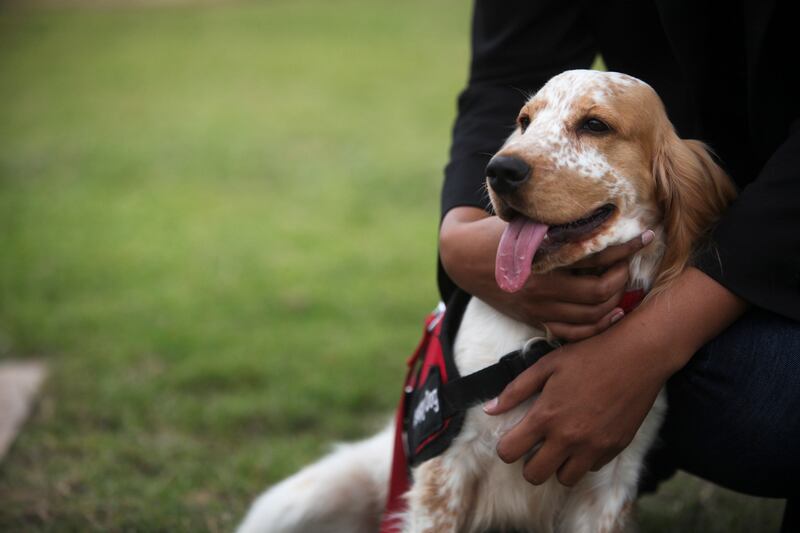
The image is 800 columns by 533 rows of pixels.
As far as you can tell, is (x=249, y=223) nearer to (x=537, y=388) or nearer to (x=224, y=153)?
(x=224, y=153)

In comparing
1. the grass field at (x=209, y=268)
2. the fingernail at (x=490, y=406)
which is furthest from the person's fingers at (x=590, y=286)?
the grass field at (x=209, y=268)

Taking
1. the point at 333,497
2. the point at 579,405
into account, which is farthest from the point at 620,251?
the point at 333,497

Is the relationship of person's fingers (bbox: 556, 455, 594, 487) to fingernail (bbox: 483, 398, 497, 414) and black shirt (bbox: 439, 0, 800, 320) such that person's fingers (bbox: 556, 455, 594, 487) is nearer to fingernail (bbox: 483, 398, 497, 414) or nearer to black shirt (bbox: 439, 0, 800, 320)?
fingernail (bbox: 483, 398, 497, 414)

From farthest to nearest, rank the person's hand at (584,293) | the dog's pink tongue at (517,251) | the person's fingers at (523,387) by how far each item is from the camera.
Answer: the person's fingers at (523,387)
the person's hand at (584,293)
the dog's pink tongue at (517,251)

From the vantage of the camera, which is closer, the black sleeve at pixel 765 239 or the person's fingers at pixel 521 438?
the black sleeve at pixel 765 239

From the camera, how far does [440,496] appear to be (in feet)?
7.77

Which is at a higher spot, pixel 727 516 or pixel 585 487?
pixel 585 487

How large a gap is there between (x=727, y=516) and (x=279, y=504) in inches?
62.8

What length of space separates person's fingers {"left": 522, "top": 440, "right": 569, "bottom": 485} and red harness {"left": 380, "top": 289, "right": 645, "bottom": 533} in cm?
20

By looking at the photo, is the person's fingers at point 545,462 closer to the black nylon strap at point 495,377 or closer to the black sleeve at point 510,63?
the black nylon strap at point 495,377

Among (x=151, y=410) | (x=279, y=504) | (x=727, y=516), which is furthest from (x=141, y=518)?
(x=727, y=516)

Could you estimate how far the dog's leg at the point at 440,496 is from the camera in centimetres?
236

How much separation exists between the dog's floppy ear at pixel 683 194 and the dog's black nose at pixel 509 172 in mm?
370

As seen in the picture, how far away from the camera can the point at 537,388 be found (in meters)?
2.21
